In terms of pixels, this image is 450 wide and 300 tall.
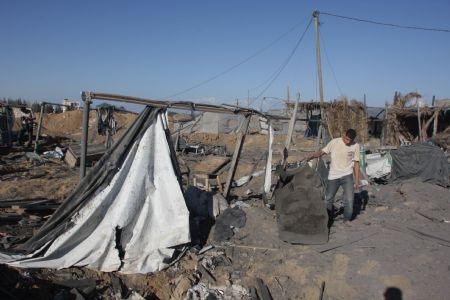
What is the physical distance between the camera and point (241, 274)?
16.3ft

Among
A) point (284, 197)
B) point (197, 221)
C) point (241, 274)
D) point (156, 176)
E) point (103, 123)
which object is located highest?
point (103, 123)

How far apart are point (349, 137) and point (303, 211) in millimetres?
1424

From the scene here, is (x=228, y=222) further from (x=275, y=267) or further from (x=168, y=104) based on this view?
(x=168, y=104)

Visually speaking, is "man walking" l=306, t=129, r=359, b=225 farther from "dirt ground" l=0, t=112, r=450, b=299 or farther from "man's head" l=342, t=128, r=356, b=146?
"dirt ground" l=0, t=112, r=450, b=299

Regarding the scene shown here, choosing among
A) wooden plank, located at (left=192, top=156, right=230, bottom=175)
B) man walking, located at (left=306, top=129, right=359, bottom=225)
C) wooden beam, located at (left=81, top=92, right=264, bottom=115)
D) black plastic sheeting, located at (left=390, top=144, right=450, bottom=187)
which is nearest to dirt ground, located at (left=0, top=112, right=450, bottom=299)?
man walking, located at (left=306, top=129, right=359, bottom=225)

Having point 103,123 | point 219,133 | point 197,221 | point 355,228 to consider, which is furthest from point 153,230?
point 219,133

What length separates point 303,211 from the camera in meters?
5.84

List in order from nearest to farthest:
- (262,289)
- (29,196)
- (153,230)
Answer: (262,289) < (153,230) < (29,196)

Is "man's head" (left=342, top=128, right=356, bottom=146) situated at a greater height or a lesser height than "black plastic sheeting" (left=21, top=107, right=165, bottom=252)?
greater

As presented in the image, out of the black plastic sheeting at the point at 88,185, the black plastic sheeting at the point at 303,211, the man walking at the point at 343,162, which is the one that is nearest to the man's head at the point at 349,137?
the man walking at the point at 343,162

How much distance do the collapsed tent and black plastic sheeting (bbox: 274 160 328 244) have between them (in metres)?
1.78

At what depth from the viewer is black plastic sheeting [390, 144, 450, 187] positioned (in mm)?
10680

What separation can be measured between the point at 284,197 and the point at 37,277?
3.77 metres

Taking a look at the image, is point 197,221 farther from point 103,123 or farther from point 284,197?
point 103,123
